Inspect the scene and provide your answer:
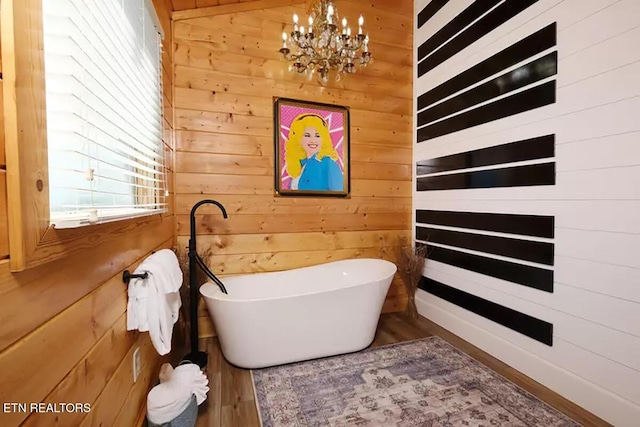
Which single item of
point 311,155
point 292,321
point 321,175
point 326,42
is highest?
point 326,42

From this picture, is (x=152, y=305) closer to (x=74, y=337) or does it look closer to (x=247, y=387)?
(x=74, y=337)

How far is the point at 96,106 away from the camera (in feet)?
3.14

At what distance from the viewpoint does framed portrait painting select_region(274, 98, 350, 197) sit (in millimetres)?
2621

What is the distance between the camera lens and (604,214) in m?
1.53

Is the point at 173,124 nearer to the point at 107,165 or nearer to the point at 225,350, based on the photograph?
the point at 107,165

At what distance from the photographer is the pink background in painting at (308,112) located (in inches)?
103

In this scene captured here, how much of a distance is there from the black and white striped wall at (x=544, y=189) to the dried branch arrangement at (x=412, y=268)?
17 centimetres

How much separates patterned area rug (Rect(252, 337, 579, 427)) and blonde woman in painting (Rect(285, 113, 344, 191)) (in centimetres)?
150

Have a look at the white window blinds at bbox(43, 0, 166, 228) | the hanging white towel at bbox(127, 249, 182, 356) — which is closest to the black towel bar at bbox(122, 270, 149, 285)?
the hanging white towel at bbox(127, 249, 182, 356)

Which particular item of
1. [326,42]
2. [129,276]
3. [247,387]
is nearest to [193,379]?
[247,387]

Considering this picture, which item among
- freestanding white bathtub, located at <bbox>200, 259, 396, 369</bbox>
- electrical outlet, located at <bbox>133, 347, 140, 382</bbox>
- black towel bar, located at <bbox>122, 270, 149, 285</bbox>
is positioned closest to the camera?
black towel bar, located at <bbox>122, 270, 149, 285</bbox>

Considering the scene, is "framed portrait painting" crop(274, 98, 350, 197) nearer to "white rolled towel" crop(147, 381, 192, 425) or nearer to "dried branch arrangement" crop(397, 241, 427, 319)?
"dried branch arrangement" crop(397, 241, 427, 319)

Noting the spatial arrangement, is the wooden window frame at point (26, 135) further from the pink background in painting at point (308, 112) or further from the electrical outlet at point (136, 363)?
the pink background in painting at point (308, 112)

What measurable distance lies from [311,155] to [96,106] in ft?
6.15
